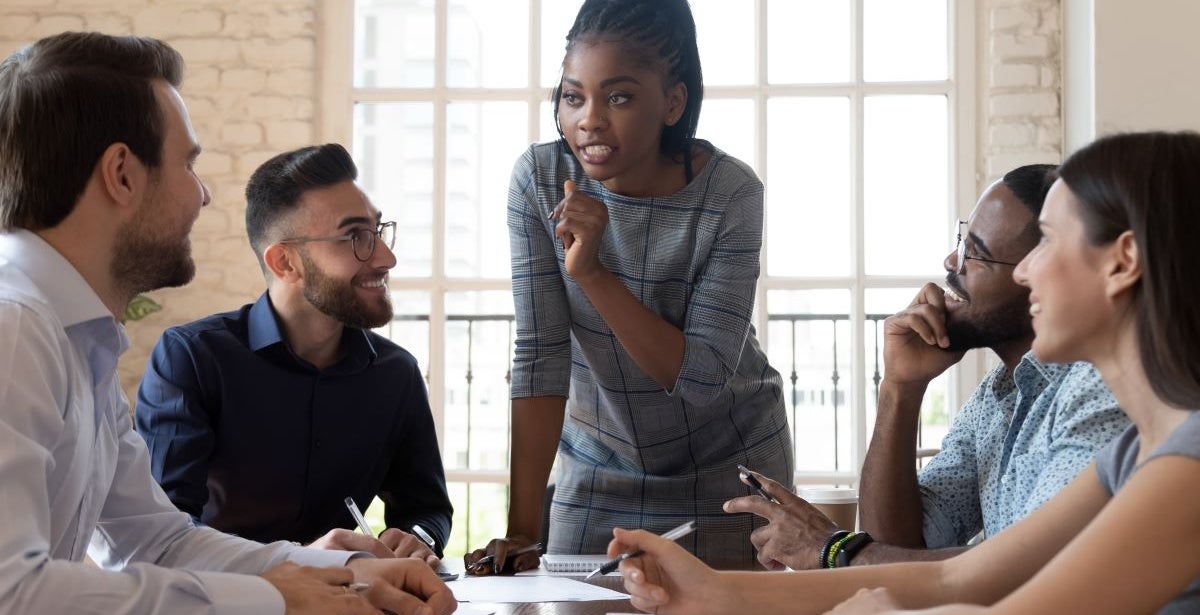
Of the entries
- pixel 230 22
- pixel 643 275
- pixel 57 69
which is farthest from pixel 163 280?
pixel 230 22

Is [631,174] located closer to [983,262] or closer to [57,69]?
[983,262]

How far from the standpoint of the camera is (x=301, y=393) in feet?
7.25

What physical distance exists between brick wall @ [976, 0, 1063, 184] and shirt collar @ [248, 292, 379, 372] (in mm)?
2519

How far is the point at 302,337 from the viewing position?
7.53ft

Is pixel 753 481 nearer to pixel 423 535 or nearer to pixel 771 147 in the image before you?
pixel 423 535

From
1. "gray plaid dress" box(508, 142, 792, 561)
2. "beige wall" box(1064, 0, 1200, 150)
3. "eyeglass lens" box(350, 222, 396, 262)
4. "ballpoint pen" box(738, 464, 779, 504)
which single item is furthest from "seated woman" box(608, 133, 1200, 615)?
"beige wall" box(1064, 0, 1200, 150)

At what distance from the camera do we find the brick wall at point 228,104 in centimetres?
427

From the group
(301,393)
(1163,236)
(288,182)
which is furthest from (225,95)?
(1163,236)

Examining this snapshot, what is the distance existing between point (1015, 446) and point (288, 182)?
4.83ft

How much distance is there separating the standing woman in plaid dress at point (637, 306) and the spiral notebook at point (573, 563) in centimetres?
6

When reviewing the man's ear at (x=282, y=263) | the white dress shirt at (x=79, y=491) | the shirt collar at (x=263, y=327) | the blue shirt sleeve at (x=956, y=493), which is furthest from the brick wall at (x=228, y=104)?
the blue shirt sleeve at (x=956, y=493)

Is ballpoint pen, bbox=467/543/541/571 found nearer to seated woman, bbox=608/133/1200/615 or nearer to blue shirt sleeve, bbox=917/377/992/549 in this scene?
seated woman, bbox=608/133/1200/615

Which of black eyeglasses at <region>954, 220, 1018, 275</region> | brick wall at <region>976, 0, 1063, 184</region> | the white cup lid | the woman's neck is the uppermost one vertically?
brick wall at <region>976, 0, 1063, 184</region>

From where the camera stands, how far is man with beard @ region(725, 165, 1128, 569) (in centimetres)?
170
